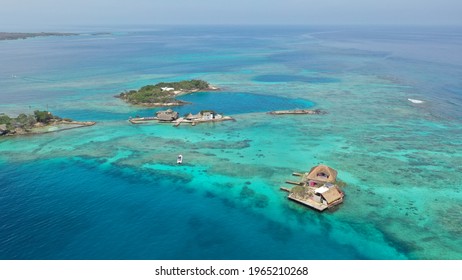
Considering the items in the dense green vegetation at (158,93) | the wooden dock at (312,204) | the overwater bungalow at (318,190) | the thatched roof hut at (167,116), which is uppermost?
the dense green vegetation at (158,93)

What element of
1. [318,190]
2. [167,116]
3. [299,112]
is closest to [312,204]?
[318,190]

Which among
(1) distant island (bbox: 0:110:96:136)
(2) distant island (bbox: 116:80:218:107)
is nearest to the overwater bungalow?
(1) distant island (bbox: 0:110:96:136)

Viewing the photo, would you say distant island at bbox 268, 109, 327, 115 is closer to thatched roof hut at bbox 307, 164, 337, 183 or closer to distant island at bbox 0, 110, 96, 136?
thatched roof hut at bbox 307, 164, 337, 183

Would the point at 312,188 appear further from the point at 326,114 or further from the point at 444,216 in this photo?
the point at 326,114

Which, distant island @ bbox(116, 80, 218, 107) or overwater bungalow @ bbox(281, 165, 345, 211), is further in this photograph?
distant island @ bbox(116, 80, 218, 107)

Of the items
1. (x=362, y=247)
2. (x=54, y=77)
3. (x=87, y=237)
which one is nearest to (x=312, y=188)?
(x=362, y=247)

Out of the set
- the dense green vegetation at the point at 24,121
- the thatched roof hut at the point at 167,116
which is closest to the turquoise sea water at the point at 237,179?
the thatched roof hut at the point at 167,116

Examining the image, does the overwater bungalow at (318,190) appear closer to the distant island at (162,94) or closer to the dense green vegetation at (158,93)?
the distant island at (162,94)

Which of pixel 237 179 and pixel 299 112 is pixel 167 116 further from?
pixel 237 179
